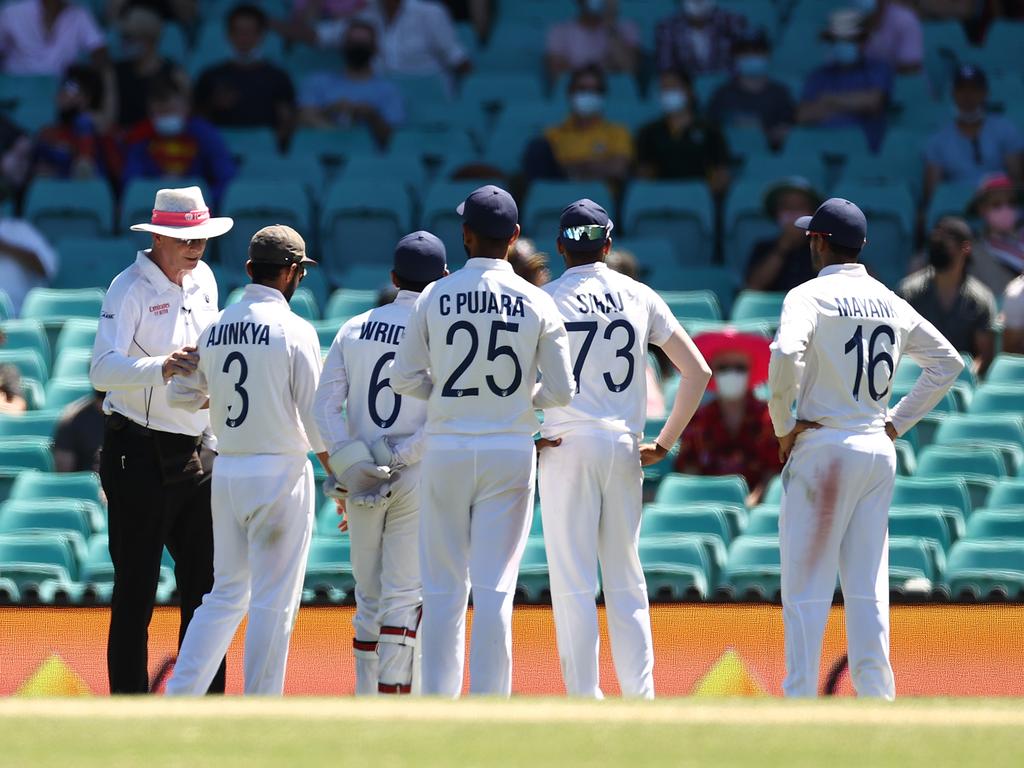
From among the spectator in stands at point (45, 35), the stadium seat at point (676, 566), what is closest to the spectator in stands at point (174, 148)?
the spectator in stands at point (45, 35)

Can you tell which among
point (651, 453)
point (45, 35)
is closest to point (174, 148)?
point (45, 35)

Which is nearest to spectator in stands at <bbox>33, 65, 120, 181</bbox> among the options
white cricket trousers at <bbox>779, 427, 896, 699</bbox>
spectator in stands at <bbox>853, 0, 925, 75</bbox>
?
spectator in stands at <bbox>853, 0, 925, 75</bbox>

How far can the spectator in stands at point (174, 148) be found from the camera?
40.7 feet

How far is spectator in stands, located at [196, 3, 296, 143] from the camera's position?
43.3ft

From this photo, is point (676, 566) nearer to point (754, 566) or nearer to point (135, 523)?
point (754, 566)

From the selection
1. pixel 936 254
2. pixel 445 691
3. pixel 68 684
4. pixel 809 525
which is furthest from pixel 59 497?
pixel 936 254

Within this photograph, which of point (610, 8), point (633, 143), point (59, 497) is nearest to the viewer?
point (59, 497)

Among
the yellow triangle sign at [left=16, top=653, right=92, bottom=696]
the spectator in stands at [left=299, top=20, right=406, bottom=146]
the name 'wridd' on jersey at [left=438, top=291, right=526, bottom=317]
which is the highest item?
the spectator in stands at [left=299, top=20, right=406, bottom=146]

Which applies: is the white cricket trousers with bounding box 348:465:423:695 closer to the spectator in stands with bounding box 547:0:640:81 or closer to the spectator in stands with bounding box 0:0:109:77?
the spectator in stands with bounding box 547:0:640:81

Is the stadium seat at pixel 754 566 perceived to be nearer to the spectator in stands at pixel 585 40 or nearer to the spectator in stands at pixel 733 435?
the spectator in stands at pixel 733 435

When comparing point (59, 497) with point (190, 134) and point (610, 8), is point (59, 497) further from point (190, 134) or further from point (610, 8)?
point (610, 8)

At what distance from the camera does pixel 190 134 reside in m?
12.5

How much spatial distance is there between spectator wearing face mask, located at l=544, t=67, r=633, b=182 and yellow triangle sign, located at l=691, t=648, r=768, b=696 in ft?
17.7

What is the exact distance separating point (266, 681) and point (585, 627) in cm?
116
